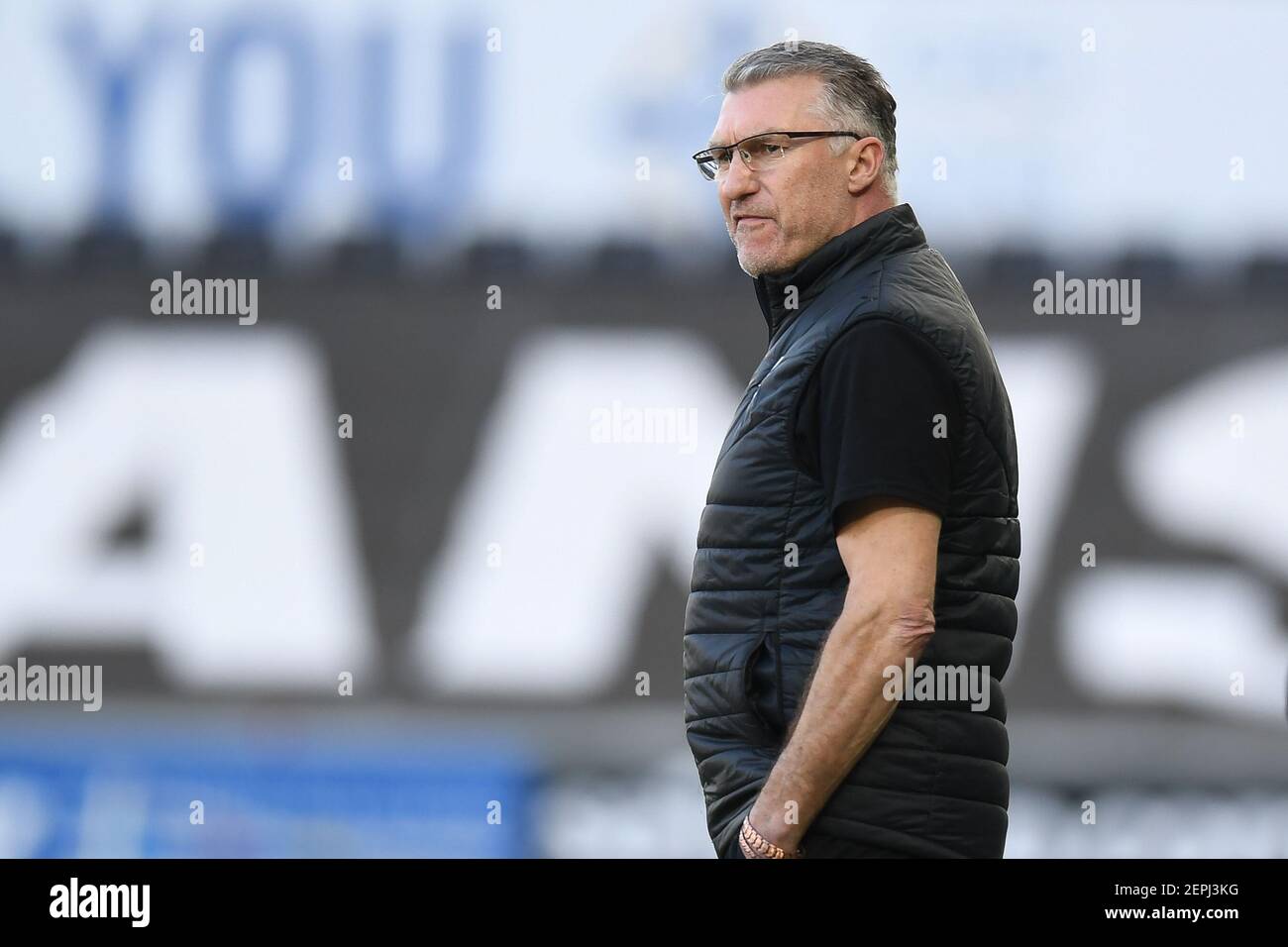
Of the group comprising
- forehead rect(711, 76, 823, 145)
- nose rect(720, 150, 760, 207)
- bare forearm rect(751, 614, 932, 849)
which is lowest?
bare forearm rect(751, 614, 932, 849)

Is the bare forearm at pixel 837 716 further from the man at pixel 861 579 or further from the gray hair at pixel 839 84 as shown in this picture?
the gray hair at pixel 839 84

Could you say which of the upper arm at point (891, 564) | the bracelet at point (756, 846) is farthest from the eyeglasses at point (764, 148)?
the bracelet at point (756, 846)

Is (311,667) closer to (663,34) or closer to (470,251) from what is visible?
(470,251)

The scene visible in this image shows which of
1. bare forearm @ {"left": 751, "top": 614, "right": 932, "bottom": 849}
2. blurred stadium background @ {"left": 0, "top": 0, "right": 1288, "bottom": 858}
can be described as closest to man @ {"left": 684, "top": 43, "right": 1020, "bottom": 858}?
bare forearm @ {"left": 751, "top": 614, "right": 932, "bottom": 849}

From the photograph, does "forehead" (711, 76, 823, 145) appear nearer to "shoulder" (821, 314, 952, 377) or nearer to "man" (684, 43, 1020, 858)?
"man" (684, 43, 1020, 858)

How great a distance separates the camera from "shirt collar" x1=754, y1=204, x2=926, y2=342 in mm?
2227

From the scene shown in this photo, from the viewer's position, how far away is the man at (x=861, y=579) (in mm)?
1997

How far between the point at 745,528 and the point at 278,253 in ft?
12.6

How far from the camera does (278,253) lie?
18.4ft

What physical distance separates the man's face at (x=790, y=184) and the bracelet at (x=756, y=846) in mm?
776

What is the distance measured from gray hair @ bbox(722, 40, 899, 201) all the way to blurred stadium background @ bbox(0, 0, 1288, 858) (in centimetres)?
319

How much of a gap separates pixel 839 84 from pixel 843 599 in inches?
29.5

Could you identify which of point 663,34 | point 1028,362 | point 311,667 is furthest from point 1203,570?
point 311,667

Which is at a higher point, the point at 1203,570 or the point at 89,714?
the point at 1203,570
